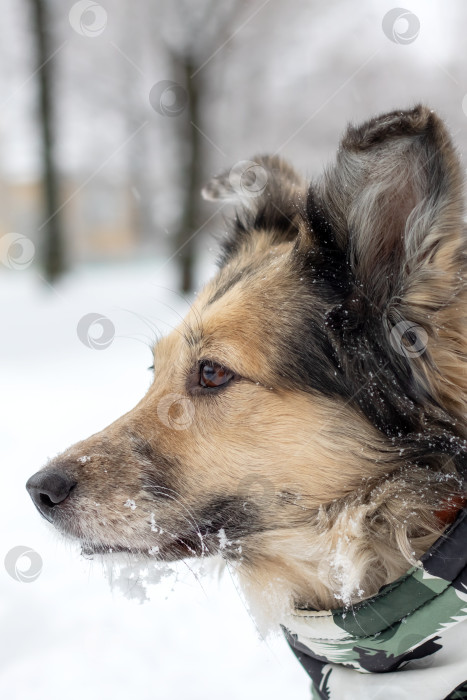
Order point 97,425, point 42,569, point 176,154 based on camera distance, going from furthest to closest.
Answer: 1. point 176,154
2. point 97,425
3. point 42,569

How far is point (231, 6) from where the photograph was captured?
14.1 m

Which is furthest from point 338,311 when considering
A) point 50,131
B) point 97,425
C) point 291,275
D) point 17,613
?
point 50,131

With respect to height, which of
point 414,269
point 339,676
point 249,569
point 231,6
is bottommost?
point 339,676

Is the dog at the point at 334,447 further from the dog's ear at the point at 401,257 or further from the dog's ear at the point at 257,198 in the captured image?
the dog's ear at the point at 257,198

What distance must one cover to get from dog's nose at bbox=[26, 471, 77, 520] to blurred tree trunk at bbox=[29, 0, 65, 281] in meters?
11.3

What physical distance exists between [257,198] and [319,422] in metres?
1.55

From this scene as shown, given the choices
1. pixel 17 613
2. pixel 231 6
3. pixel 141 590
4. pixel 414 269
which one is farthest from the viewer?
pixel 231 6

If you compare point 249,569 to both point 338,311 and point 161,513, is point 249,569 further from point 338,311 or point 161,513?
point 338,311

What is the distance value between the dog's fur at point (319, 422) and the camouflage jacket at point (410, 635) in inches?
4.8

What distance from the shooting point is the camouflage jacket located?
195 centimetres

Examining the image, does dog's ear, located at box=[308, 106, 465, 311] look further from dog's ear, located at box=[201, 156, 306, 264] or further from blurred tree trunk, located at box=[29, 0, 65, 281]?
blurred tree trunk, located at box=[29, 0, 65, 281]

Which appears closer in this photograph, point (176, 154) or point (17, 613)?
point (17, 613)

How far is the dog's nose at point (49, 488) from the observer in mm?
2301

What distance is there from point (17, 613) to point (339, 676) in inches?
77.3
